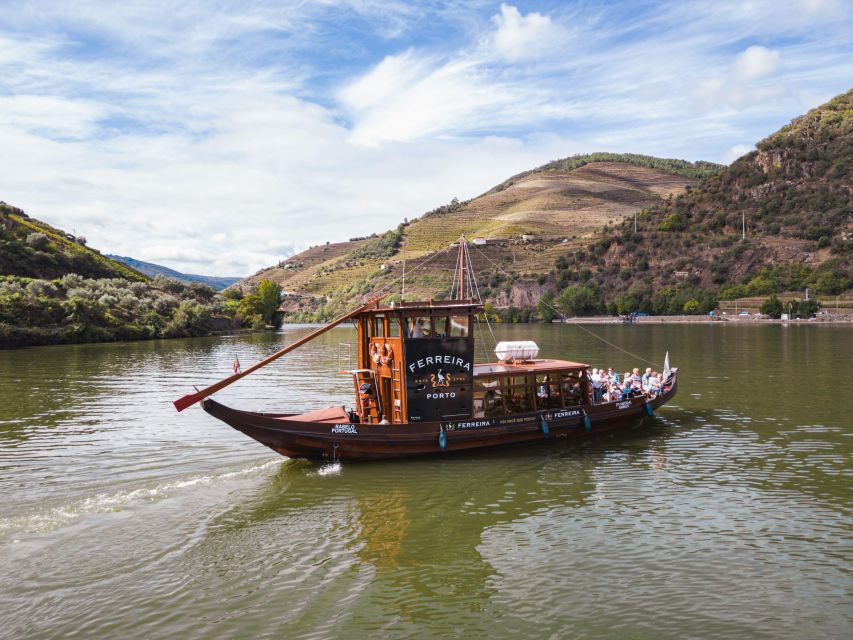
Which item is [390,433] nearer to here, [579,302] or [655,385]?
[655,385]

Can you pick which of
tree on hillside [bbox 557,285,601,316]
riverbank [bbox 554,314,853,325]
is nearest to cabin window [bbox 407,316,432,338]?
riverbank [bbox 554,314,853,325]

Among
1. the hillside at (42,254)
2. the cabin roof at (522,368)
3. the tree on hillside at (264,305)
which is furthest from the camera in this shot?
the tree on hillside at (264,305)

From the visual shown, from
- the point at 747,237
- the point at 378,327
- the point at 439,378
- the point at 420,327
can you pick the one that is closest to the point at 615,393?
the point at 439,378

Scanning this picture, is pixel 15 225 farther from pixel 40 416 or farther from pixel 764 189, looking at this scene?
pixel 764 189

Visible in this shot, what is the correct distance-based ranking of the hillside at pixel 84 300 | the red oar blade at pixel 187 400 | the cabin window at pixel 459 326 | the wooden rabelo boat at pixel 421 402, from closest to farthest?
the red oar blade at pixel 187 400 → the wooden rabelo boat at pixel 421 402 → the cabin window at pixel 459 326 → the hillside at pixel 84 300

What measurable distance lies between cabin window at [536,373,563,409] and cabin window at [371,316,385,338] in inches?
266

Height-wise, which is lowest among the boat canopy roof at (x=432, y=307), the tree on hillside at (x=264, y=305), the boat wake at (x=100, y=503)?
the boat wake at (x=100, y=503)

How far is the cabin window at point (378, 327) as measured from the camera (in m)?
24.9

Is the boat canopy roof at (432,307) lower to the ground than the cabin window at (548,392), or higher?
higher

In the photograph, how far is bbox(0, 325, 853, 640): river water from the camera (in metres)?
12.7

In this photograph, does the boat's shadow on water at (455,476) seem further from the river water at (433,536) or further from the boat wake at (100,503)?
the boat wake at (100,503)

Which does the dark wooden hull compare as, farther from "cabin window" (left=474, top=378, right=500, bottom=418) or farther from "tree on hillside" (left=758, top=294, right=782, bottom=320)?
"tree on hillside" (left=758, top=294, right=782, bottom=320)

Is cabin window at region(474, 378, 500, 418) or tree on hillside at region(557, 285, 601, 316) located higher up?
tree on hillside at region(557, 285, 601, 316)

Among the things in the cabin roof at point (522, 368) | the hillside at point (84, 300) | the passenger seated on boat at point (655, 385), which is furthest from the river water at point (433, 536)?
the hillside at point (84, 300)
